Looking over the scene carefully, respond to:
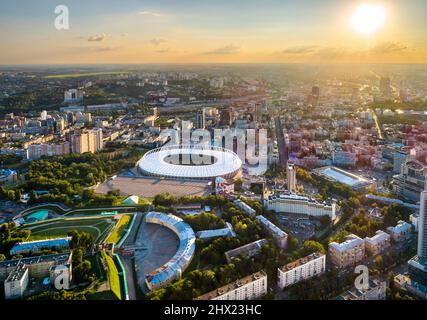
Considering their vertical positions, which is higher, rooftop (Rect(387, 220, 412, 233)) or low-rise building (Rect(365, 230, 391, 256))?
rooftop (Rect(387, 220, 412, 233))

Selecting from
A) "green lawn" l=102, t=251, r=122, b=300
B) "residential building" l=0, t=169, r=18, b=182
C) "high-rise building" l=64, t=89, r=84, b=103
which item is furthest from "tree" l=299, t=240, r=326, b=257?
"high-rise building" l=64, t=89, r=84, b=103

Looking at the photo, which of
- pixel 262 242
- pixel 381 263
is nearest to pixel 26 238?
pixel 262 242

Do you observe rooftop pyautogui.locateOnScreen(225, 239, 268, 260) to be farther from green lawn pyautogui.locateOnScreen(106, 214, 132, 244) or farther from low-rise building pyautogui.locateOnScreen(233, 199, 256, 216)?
green lawn pyautogui.locateOnScreen(106, 214, 132, 244)

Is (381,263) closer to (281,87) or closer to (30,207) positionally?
(30,207)

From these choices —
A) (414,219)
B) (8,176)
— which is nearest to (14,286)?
(8,176)

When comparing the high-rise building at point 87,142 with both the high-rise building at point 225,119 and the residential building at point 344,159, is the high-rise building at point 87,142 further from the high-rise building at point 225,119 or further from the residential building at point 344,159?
the residential building at point 344,159
